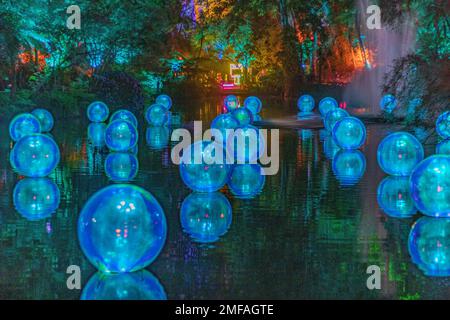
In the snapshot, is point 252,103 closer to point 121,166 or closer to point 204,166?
point 121,166

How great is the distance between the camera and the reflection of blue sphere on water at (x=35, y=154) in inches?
499

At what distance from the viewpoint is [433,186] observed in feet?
30.0

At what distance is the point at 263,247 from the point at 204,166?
3.15 m

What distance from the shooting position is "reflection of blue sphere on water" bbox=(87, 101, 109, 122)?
83.0 ft

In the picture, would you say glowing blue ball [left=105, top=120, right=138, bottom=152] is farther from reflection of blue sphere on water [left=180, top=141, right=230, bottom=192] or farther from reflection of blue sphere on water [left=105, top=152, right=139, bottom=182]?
reflection of blue sphere on water [left=180, top=141, right=230, bottom=192]

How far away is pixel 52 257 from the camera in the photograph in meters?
7.62

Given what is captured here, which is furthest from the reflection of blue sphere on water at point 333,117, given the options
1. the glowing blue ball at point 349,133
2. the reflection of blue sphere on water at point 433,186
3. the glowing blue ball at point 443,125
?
the reflection of blue sphere on water at point 433,186

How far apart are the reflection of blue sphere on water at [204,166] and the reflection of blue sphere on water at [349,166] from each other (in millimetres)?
2308

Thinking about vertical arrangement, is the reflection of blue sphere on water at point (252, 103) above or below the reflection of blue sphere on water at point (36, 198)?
above

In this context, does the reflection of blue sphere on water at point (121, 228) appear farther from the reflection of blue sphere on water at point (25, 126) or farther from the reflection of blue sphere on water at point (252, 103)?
the reflection of blue sphere on water at point (252, 103)

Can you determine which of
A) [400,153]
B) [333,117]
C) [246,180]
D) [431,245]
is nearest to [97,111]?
[333,117]

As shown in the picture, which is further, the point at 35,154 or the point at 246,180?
the point at 246,180

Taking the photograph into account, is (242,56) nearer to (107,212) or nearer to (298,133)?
(298,133)
